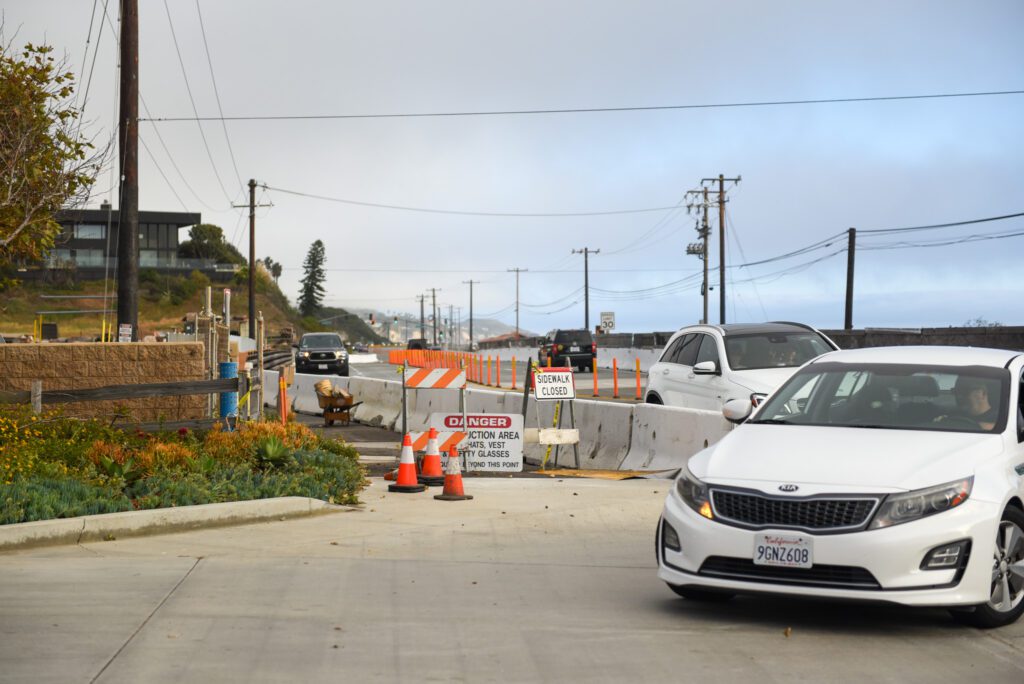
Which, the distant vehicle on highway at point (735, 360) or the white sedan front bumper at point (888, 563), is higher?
the distant vehicle on highway at point (735, 360)

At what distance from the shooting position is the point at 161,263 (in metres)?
127

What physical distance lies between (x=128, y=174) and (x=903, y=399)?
56.3 feet

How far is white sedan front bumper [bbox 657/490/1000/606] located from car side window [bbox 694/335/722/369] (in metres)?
9.12

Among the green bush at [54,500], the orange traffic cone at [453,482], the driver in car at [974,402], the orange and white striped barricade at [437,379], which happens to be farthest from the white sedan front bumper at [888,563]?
the orange and white striped barricade at [437,379]

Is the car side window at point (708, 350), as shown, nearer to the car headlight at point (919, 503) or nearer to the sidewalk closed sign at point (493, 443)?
the sidewalk closed sign at point (493, 443)

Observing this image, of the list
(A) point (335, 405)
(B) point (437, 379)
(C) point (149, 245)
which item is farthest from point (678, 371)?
(C) point (149, 245)

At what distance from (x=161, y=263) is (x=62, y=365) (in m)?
114

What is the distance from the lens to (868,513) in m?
6.43

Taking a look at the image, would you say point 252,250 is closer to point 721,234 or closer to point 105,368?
point 721,234

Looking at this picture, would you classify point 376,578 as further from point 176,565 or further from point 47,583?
point 47,583

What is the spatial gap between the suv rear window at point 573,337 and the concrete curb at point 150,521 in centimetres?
4375

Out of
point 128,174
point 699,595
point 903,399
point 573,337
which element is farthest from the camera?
point 573,337

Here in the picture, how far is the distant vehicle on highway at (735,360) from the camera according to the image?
15133mm

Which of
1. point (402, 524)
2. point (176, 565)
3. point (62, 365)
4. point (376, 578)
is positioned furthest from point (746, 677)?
point (62, 365)
